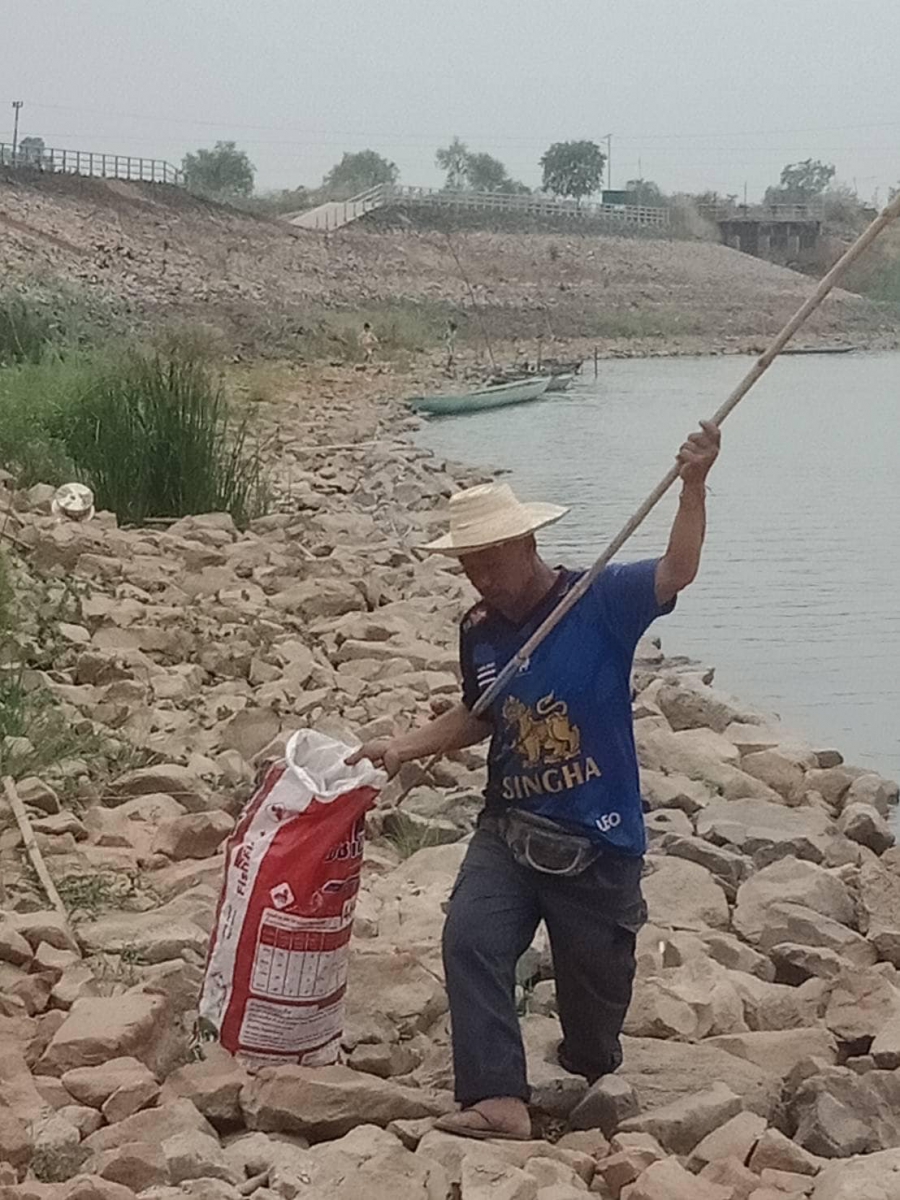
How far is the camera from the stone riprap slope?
108 feet

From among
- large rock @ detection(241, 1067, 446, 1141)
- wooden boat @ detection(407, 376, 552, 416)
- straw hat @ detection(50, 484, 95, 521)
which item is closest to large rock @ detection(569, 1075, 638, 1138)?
large rock @ detection(241, 1067, 446, 1141)

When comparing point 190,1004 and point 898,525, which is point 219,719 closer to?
point 190,1004

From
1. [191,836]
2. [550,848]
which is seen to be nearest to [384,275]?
[191,836]

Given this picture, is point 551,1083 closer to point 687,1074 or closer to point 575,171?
point 687,1074

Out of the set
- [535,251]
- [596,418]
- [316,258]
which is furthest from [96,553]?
[535,251]

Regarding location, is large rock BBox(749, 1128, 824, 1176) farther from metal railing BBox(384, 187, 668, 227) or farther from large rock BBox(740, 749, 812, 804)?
metal railing BBox(384, 187, 668, 227)

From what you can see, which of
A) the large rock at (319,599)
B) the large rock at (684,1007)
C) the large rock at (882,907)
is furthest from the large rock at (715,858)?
the large rock at (319,599)

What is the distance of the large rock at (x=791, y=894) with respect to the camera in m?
4.49

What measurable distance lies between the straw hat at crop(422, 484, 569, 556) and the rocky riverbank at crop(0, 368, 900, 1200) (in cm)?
97

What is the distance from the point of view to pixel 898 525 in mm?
14289

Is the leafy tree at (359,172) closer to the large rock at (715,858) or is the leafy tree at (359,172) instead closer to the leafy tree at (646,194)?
the leafy tree at (646,194)

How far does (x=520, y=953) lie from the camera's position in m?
3.17

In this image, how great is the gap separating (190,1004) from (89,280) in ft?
95.9

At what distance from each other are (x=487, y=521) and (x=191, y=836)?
169 cm
